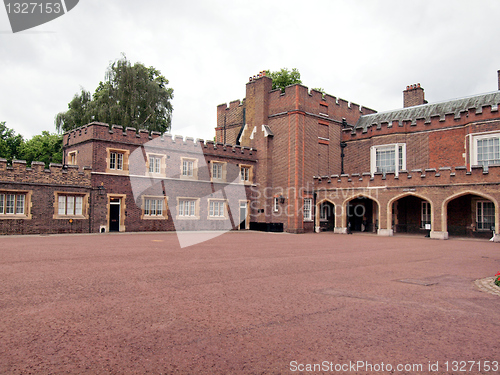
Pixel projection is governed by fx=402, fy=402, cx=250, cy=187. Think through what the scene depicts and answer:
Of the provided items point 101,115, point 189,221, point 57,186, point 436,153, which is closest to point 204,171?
point 189,221

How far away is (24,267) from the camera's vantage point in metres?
9.34

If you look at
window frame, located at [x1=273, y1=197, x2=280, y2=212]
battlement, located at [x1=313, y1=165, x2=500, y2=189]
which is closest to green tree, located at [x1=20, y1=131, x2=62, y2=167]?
window frame, located at [x1=273, y1=197, x2=280, y2=212]

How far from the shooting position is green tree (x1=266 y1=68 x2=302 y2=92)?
40.3m

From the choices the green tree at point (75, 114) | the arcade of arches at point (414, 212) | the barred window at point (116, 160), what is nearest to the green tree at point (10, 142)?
the green tree at point (75, 114)

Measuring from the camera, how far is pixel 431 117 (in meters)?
25.8

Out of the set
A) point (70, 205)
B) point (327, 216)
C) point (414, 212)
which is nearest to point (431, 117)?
point (414, 212)

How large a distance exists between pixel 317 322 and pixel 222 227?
2336 centimetres

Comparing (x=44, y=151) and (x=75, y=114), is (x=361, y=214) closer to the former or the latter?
(x=75, y=114)

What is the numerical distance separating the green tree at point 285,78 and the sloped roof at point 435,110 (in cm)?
1071

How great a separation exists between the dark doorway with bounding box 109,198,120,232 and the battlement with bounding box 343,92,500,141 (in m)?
Result: 17.4

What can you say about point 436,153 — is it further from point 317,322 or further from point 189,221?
point 317,322

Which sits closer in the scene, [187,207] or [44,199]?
[44,199]

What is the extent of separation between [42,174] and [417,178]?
2071cm

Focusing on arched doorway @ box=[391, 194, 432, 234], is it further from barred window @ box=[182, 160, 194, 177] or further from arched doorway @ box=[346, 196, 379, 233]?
barred window @ box=[182, 160, 194, 177]
